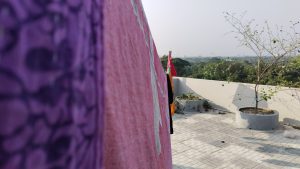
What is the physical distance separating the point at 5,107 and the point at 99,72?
0.20m

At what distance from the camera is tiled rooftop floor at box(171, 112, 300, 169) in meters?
6.10

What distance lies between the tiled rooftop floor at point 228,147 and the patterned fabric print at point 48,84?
5.62 m

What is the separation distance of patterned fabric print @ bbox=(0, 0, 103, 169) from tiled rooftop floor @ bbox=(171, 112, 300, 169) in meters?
5.62

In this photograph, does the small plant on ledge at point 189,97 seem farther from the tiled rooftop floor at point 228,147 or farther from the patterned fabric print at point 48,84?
the patterned fabric print at point 48,84

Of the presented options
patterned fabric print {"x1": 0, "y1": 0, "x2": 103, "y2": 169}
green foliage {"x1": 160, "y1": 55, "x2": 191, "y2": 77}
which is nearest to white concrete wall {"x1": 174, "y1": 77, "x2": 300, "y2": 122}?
green foliage {"x1": 160, "y1": 55, "x2": 191, "y2": 77}

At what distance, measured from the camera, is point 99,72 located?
20.7 inches

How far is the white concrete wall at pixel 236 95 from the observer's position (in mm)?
9062

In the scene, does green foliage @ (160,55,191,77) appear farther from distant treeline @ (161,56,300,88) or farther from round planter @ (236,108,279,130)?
round planter @ (236,108,279,130)

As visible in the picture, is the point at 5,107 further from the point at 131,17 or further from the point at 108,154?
the point at 131,17

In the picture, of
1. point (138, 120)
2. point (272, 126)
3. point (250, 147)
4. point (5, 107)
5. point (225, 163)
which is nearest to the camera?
point (5, 107)

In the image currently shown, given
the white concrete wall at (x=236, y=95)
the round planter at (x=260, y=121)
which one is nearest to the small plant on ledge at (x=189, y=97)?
the white concrete wall at (x=236, y=95)

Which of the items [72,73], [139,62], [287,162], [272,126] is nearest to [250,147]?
[287,162]

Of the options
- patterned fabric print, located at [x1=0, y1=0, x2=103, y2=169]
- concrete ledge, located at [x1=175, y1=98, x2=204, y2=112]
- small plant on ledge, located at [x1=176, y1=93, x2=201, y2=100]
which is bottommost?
concrete ledge, located at [x1=175, y1=98, x2=204, y2=112]

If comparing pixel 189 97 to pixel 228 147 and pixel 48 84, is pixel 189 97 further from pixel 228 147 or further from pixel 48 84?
pixel 48 84
